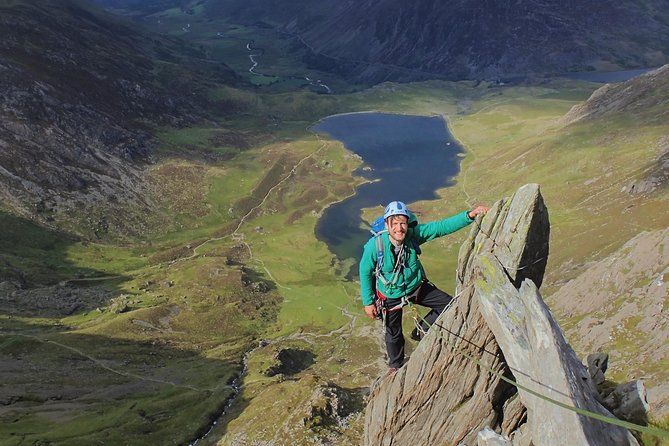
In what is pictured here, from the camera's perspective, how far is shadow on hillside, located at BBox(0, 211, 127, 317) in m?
99.8

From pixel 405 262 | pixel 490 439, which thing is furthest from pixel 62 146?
pixel 490 439

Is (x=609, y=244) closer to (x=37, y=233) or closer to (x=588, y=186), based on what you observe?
(x=588, y=186)

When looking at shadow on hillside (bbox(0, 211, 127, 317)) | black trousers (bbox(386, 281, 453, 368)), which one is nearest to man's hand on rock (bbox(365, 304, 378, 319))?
black trousers (bbox(386, 281, 453, 368))

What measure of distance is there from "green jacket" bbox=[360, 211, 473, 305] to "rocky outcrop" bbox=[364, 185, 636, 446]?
1572mm

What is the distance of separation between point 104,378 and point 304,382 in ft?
117

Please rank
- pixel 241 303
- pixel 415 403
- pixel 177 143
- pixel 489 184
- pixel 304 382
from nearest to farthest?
pixel 415 403 < pixel 304 382 < pixel 241 303 < pixel 489 184 < pixel 177 143

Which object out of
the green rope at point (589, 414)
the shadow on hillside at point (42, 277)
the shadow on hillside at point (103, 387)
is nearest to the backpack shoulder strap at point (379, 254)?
the green rope at point (589, 414)

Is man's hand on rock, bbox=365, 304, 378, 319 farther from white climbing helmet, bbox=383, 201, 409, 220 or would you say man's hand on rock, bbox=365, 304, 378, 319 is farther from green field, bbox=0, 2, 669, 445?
green field, bbox=0, 2, 669, 445

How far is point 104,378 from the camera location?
7719cm

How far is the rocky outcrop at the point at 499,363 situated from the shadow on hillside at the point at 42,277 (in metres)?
93.3

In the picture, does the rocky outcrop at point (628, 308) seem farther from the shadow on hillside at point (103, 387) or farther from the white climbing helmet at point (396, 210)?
the shadow on hillside at point (103, 387)

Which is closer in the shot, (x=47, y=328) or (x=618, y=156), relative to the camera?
(x=47, y=328)

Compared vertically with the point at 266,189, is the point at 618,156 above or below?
below

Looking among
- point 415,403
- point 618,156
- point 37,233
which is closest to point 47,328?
point 37,233
